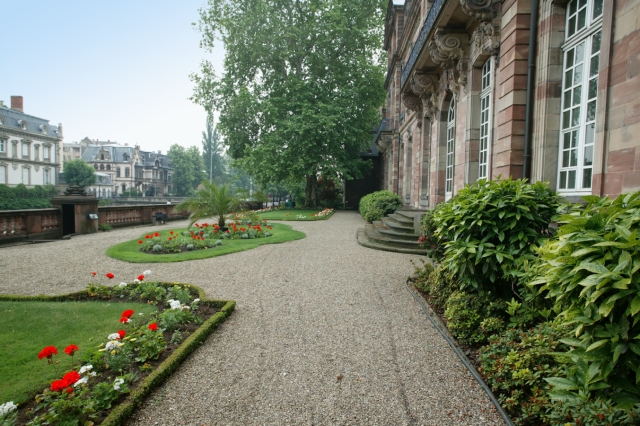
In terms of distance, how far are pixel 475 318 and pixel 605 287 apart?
89.9 inches

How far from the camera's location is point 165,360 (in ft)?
11.6

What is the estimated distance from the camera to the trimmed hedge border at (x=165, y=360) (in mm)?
2754

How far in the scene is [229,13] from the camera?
1118 inches

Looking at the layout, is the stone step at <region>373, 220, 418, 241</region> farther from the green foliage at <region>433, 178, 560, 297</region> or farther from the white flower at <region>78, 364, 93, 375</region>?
the white flower at <region>78, 364, 93, 375</region>

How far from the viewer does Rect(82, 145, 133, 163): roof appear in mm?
83312

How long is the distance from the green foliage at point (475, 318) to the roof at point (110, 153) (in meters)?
93.6

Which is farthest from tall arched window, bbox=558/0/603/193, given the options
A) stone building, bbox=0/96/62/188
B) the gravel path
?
stone building, bbox=0/96/62/188

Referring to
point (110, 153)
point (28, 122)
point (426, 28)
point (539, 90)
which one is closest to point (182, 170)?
point (110, 153)

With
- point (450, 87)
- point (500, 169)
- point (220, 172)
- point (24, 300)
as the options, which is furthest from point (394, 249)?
point (220, 172)

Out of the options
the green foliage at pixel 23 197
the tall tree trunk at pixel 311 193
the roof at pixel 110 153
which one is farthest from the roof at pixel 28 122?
the tall tree trunk at pixel 311 193

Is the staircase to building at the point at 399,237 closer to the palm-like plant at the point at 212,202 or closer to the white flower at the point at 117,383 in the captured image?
the palm-like plant at the point at 212,202

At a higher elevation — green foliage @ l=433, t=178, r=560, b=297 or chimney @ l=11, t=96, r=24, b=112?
chimney @ l=11, t=96, r=24, b=112

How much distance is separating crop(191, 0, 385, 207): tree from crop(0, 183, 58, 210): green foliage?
34.4 m

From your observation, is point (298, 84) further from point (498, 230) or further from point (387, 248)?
point (498, 230)
